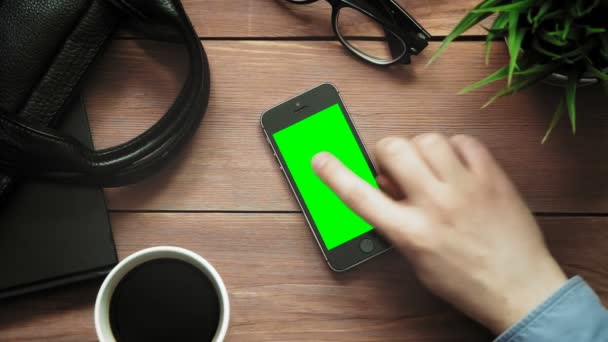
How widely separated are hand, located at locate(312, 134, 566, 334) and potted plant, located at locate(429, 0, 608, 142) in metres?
0.07

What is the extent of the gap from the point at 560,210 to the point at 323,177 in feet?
0.76

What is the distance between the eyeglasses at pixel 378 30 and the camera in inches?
19.9

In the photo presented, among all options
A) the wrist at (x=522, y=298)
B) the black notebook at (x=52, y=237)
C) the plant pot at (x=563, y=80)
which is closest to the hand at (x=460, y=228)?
the wrist at (x=522, y=298)

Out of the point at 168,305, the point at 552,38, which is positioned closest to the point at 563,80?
the point at 552,38

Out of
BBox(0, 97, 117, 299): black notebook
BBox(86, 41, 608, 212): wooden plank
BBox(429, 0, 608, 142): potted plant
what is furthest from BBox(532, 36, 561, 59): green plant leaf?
BBox(0, 97, 117, 299): black notebook

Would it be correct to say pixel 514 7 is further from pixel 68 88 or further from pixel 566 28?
pixel 68 88

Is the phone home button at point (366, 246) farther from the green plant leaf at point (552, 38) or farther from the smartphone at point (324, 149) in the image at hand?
the green plant leaf at point (552, 38)

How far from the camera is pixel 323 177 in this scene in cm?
45

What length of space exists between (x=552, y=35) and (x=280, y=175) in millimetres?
256

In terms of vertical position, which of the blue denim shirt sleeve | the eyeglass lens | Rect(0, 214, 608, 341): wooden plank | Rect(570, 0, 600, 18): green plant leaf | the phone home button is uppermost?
Rect(570, 0, 600, 18): green plant leaf

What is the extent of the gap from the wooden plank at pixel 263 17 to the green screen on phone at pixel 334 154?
0.28 ft

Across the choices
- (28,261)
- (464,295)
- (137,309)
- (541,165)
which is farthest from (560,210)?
(28,261)

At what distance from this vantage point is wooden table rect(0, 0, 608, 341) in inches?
19.8

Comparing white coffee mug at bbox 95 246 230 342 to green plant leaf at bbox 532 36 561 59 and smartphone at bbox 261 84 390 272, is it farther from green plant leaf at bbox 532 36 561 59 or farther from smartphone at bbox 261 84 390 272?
green plant leaf at bbox 532 36 561 59
